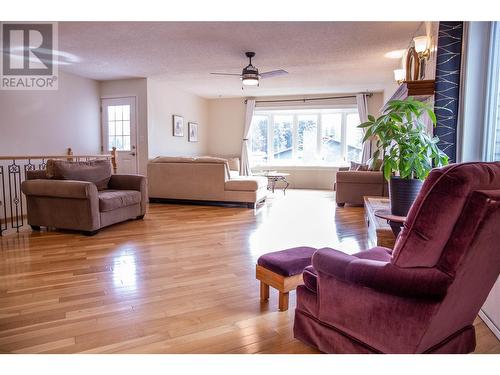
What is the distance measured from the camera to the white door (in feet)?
23.6

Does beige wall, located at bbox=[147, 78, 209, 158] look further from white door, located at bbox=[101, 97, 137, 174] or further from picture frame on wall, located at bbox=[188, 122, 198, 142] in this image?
white door, located at bbox=[101, 97, 137, 174]

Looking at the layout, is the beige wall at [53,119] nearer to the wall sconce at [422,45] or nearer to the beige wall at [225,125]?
the beige wall at [225,125]

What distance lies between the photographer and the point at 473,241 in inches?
46.8

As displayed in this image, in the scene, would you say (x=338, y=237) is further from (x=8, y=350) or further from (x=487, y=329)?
(x=8, y=350)

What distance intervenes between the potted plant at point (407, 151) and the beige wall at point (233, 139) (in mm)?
6470

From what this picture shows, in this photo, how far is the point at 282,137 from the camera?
31.3ft

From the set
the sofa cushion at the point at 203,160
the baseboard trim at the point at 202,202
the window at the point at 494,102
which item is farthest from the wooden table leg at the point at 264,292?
A: the sofa cushion at the point at 203,160

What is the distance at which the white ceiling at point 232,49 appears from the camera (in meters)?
4.15

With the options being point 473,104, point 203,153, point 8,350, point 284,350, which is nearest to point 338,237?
point 473,104

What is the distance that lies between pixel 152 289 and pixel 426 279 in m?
1.87

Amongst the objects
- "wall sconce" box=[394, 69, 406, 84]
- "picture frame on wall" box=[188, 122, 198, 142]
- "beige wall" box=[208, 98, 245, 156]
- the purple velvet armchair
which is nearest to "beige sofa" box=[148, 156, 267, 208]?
"picture frame on wall" box=[188, 122, 198, 142]

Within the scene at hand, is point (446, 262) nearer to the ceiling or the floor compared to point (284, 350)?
nearer to the ceiling

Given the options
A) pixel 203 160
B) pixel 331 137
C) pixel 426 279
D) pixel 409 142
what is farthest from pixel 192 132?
pixel 426 279

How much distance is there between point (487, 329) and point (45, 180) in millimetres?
4486
